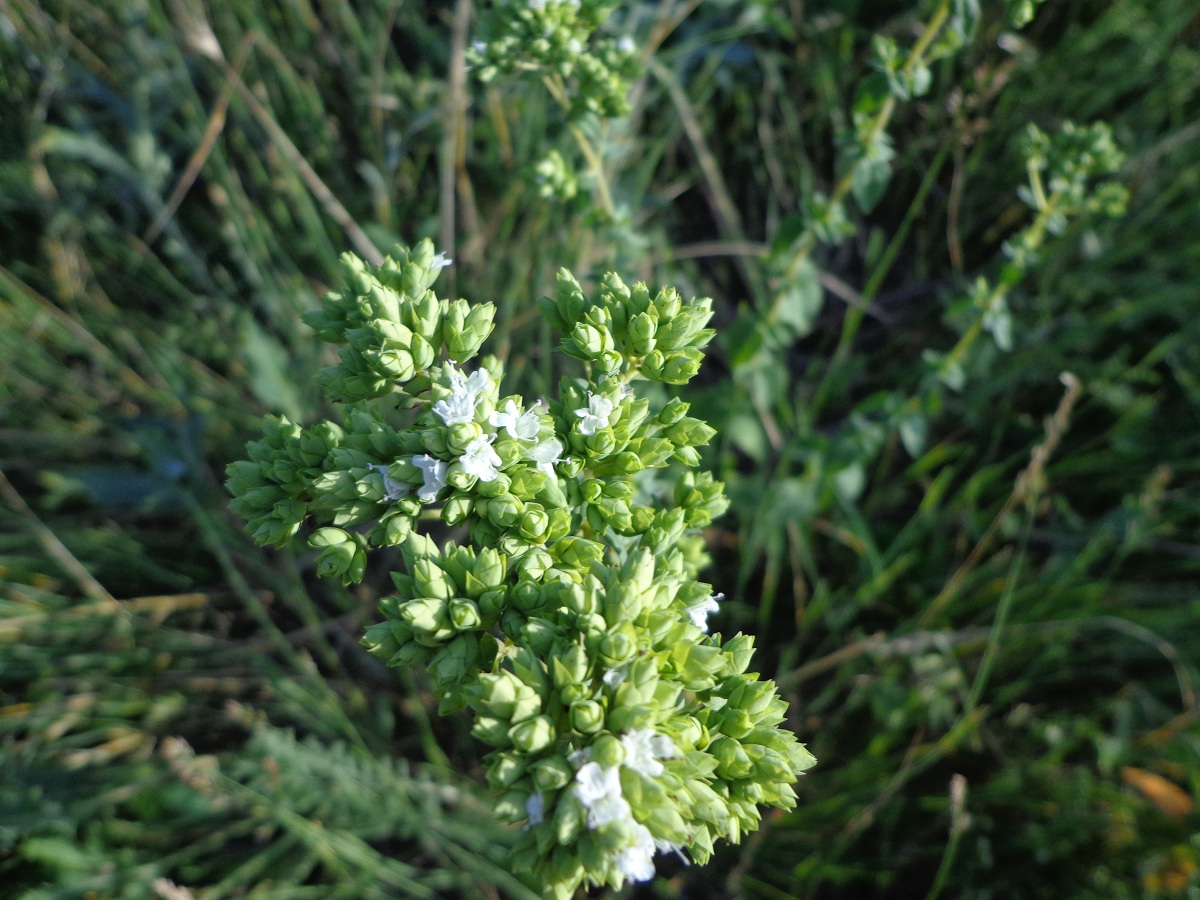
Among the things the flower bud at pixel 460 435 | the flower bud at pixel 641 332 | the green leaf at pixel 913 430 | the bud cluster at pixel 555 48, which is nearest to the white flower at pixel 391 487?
the flower bud at pixel 460 435

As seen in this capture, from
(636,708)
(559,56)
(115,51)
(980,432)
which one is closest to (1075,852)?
(980,432)

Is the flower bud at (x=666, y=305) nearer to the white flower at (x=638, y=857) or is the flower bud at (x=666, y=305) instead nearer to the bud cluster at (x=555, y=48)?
the bud cluster at (x=555, y=48)

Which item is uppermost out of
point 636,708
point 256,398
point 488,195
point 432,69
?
point 432,69

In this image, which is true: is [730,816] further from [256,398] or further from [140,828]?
[256,398]

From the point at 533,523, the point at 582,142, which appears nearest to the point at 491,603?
the point at 533,523

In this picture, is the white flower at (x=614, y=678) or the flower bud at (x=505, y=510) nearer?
the white flower at (x=614, y=678)

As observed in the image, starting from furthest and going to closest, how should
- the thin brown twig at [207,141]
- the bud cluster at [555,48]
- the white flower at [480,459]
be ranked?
1. the thin brown twig at [207,141]
2. the bud cluster at [555,48]
3. the white flower at [480,459]
